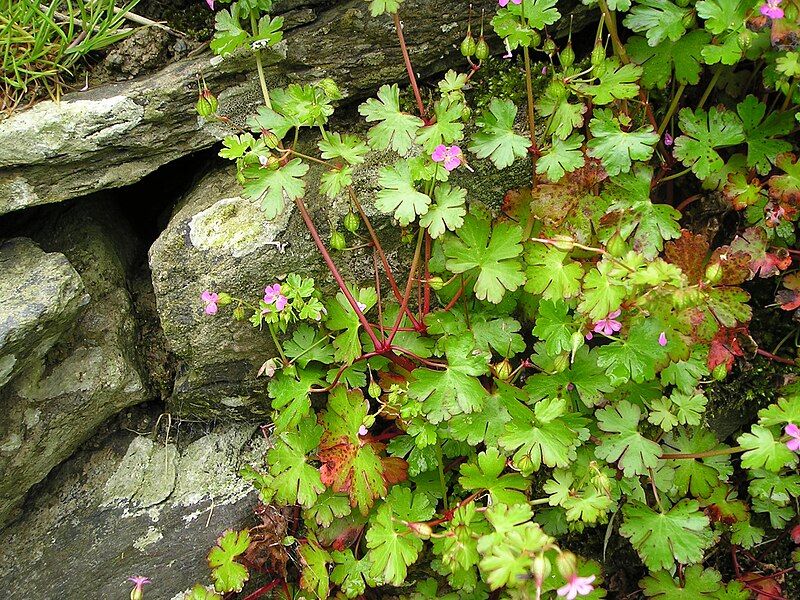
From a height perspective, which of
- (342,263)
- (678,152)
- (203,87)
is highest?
(203,87)

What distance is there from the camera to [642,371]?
81.0 inches

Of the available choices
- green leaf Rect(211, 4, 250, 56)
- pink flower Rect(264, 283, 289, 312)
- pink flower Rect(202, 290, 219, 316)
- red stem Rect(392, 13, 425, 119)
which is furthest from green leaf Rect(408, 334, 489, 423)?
green leaf Rect(211, 4, 250, 56)

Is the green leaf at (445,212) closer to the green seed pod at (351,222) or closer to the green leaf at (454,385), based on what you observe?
the green seed pod at (351,222)

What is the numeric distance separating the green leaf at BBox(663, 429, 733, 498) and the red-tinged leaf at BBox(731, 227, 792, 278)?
60 centimetres

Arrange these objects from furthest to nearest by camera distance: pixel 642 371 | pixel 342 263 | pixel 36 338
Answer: pixel 342 263
pixel 36 338
pixel 642 371

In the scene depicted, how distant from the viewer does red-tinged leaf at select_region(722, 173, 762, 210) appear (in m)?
2.19

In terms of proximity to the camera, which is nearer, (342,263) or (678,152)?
(678,152)

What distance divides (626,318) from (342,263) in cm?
99

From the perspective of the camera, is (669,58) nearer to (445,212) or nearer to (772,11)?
(772,11)

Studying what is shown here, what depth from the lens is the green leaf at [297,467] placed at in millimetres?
2246

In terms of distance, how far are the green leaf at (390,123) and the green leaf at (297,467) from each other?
99 cm

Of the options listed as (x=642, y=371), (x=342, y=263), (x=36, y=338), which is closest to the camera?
(x=642, y=371)

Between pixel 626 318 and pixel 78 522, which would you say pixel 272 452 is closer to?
pixel 78 522

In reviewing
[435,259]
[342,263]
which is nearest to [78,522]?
[342,263]
